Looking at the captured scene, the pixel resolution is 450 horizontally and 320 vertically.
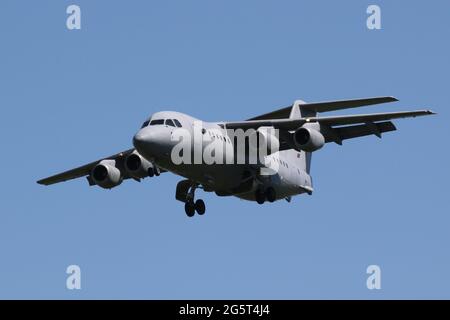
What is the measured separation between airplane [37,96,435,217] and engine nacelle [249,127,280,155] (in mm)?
27

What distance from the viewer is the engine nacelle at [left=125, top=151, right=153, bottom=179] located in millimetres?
30781

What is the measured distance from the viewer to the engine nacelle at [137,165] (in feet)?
Answer: 101

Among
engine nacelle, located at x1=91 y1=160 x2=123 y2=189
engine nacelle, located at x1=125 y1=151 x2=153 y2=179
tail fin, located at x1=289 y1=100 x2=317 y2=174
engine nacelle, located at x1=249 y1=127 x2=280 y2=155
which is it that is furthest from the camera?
tail fin, located at x1=289 y1=100 x2=317 y2=174

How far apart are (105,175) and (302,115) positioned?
250 inches

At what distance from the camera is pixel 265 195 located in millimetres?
31016

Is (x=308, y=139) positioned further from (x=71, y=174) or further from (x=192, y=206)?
(x=71, y=174)

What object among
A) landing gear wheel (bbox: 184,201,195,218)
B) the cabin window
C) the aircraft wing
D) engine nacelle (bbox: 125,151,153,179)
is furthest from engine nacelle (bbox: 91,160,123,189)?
the cabin window

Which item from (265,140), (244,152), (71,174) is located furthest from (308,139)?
(71,174)

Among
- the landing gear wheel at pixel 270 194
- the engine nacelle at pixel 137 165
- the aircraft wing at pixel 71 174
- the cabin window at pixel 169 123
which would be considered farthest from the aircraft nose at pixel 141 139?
the aircraft wing at pixel 71 174

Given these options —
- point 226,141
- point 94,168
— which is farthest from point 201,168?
point 94,168

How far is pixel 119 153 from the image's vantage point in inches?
1261

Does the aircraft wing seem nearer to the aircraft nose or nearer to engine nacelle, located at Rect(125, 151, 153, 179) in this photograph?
engine nacelle, located at Rect(125, 151, 153, 179)

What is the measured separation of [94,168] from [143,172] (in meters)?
1.52

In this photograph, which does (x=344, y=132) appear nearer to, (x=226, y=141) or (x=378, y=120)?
(x=378, y=120)
